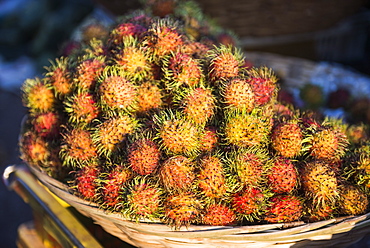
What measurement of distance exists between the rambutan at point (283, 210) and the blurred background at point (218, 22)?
0.57m

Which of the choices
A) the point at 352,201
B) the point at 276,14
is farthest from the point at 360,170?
the point at 276,14

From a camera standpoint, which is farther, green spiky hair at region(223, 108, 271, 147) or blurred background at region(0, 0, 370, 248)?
blurred background at region(0, 0, 370, 248)

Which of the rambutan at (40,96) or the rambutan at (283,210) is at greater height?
the rambutan at (40,96)

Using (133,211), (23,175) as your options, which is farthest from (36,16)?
(133,211)

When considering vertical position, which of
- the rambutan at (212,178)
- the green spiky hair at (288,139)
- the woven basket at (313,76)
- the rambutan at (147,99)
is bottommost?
the woven basket at (313,76)

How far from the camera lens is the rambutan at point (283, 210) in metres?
1.13

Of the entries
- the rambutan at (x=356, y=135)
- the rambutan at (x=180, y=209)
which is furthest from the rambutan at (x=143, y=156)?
the rambutan at (x=356, y=135)

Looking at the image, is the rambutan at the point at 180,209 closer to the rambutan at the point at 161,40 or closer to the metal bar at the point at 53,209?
the metal bar at the point at 53,209

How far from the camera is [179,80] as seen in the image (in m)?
1.26

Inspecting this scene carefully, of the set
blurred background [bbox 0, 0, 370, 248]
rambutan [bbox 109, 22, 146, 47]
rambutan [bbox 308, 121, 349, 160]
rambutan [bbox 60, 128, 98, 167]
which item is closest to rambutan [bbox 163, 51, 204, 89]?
rambutan [bbox 109, 22, 146, 47]

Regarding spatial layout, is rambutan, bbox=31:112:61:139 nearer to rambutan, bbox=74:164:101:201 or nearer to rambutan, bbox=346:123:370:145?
rambutan, bbox=74:164:101:201

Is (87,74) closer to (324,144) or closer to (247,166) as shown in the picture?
(247,166)

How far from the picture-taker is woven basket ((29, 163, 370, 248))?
1.08 metres

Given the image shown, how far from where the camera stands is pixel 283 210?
3.73ft
